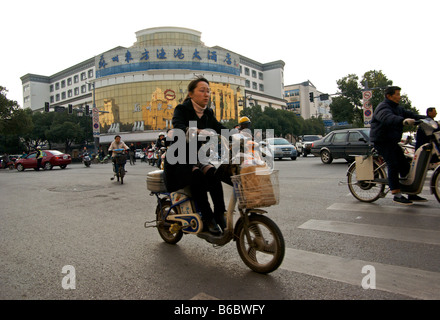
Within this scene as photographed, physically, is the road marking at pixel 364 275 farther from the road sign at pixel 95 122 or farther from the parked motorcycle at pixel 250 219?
the road sign at pixel 95 122

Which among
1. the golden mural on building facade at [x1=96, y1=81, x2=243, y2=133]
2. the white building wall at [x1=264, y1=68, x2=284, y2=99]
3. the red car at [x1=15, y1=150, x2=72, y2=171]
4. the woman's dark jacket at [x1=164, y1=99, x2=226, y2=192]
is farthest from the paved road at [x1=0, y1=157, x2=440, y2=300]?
the white building wall at [x1=264, y1=68, x2=284, y2=99]

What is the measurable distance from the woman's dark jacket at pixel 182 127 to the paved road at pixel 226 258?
842 mm

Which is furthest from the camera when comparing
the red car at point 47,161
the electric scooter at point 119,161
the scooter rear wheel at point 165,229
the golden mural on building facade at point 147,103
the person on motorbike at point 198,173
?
the golden mural on building facade at point 147,103

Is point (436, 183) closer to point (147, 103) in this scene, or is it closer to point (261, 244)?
point (261, 244)

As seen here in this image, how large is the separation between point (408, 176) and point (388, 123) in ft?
3.32

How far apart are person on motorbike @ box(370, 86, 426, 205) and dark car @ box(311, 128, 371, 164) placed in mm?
8506

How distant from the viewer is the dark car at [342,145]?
13.8m

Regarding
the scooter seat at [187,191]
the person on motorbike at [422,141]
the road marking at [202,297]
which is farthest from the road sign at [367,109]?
the road marking at [202,297]

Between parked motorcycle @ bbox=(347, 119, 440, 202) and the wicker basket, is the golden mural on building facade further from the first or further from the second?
the wicker basket

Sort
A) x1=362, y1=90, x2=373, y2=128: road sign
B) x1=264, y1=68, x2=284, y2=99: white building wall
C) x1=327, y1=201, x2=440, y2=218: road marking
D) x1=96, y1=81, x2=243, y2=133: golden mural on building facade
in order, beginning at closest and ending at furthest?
1. x1=327, y1=201, x2=440, y2=218: road marking
2. x1=362, y1=90, x2=373, y2=128: road sign
3. x1=96, y1=81, x2=243, y2=133: golden mural on building facade
4. x1=264, y1=68, x2=284, y2=99: white building wall

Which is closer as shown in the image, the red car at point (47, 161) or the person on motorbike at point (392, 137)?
the person on motorbike at point (392, 137)

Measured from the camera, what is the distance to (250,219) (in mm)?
2928

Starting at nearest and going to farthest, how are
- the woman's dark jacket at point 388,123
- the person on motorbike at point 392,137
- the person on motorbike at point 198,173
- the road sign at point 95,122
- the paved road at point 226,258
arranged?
the paved road at point 226,258 → the person on motorbike at point 198,173 → the woman's dark jacket at point 388,123 → the person on motorbike at point 392,137 → the road sign at point 95,122

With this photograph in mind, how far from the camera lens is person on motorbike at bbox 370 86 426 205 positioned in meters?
5.14
